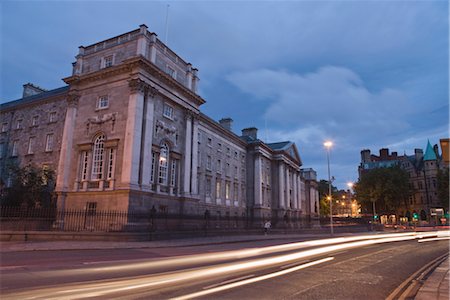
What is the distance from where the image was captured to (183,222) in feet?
102

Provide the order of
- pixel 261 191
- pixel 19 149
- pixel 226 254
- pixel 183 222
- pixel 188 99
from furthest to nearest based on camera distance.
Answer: pixel 261 191 → pixel 19 149 → pixel 188 99 → pixel 183 222 → pixel 226 254

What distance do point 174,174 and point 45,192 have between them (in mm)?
13236

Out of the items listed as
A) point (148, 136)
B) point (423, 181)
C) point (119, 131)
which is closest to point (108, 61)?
point (119, 131)

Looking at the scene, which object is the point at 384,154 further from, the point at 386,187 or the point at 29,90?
the point at 29,90

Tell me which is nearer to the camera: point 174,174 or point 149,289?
point 149,289

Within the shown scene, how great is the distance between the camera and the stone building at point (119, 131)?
92.2ft

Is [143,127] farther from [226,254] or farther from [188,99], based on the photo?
[226,254]

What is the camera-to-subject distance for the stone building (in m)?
28.1

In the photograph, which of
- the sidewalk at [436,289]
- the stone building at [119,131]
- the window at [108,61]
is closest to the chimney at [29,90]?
the stone building at [119,131]

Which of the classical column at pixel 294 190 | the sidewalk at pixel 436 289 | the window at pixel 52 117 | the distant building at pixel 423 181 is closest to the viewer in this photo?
the sidewalk at pixel 436 289

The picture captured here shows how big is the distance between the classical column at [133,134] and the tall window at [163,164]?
3.88 meters

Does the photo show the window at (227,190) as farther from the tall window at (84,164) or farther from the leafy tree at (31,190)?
the leafy tree at (31,190)

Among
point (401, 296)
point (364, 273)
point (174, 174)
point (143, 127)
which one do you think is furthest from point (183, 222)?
point (401, 296)

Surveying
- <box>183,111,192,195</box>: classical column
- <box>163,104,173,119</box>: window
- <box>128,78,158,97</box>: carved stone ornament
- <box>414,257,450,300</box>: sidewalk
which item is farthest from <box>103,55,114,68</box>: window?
<box>414,257,450,300</box>: sidewalk
